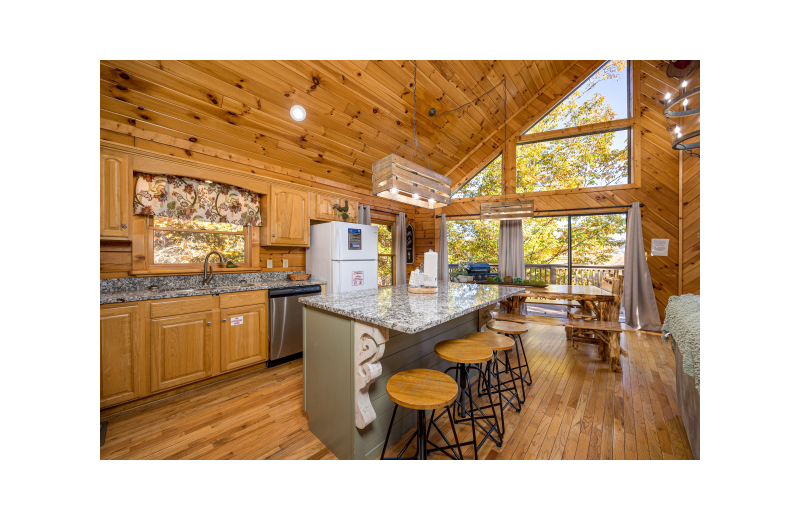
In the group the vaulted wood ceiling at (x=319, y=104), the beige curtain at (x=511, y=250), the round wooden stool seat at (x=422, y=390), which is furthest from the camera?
A: the beige curtain at (x=511, y=250)

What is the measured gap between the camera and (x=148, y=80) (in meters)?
2.26

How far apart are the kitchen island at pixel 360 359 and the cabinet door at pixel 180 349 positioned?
1.27 metres

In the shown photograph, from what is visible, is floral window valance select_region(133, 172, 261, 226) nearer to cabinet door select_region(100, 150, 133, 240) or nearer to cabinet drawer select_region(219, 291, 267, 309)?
cabinet door select_region(100, 150, 133, 240)

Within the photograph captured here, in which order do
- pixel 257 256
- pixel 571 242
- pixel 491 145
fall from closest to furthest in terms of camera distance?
pixel 257 256 → pixel 571 242 → pixel 491 145

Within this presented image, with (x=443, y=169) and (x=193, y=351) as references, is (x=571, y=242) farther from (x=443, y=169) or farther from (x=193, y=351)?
(x=193, y=351)

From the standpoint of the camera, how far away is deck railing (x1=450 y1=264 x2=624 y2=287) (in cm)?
472

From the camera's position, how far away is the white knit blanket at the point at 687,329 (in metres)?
1.29

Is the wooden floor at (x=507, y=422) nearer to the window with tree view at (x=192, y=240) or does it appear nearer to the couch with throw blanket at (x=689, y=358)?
the couch with throw blanket at (x=689, y=358)

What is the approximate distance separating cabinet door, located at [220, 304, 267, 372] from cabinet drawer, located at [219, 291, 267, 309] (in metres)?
0.04

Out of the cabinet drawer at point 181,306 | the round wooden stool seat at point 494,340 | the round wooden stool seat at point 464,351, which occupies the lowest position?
the round wooden stool seat at point 494,340

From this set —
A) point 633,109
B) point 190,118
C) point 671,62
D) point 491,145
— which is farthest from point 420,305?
point 633,109

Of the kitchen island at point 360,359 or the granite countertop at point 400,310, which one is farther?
the kitchen island at point 360,359

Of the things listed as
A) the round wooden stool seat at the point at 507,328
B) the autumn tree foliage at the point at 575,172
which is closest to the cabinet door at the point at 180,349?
the round wooden stool seat at the point at 507,328
